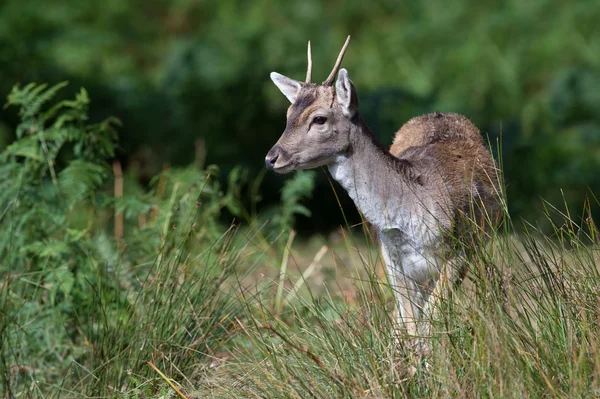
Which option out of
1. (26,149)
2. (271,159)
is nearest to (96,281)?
(26,149)

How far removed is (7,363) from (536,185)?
6.64 meters

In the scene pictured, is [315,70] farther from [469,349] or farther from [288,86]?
[469,349]

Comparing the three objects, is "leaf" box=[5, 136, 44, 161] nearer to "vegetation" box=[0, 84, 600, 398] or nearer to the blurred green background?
"vegetation" box=[0, 84, 600, 398]

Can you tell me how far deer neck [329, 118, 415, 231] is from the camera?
18.0ft

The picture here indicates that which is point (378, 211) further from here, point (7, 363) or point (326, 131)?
point (7, 363)

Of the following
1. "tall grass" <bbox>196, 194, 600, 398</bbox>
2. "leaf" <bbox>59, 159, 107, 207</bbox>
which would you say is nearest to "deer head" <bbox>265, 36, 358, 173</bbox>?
"tall grass" <bbox>196, 194, 600, 398</bbox>

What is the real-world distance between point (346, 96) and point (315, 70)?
310 inches

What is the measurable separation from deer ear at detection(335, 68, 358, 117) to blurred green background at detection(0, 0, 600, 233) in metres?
4.51

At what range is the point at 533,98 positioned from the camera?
1318cm

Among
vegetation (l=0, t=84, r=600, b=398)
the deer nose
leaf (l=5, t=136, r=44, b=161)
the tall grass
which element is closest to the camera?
the tall grass

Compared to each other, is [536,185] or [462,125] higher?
[462,125]

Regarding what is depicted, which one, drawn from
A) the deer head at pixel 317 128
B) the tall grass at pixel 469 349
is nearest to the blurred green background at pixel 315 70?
the deer head at pixel 317 128

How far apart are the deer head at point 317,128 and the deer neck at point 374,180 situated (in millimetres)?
68

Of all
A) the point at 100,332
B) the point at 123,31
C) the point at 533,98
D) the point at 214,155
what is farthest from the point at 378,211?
the point at 123,31
